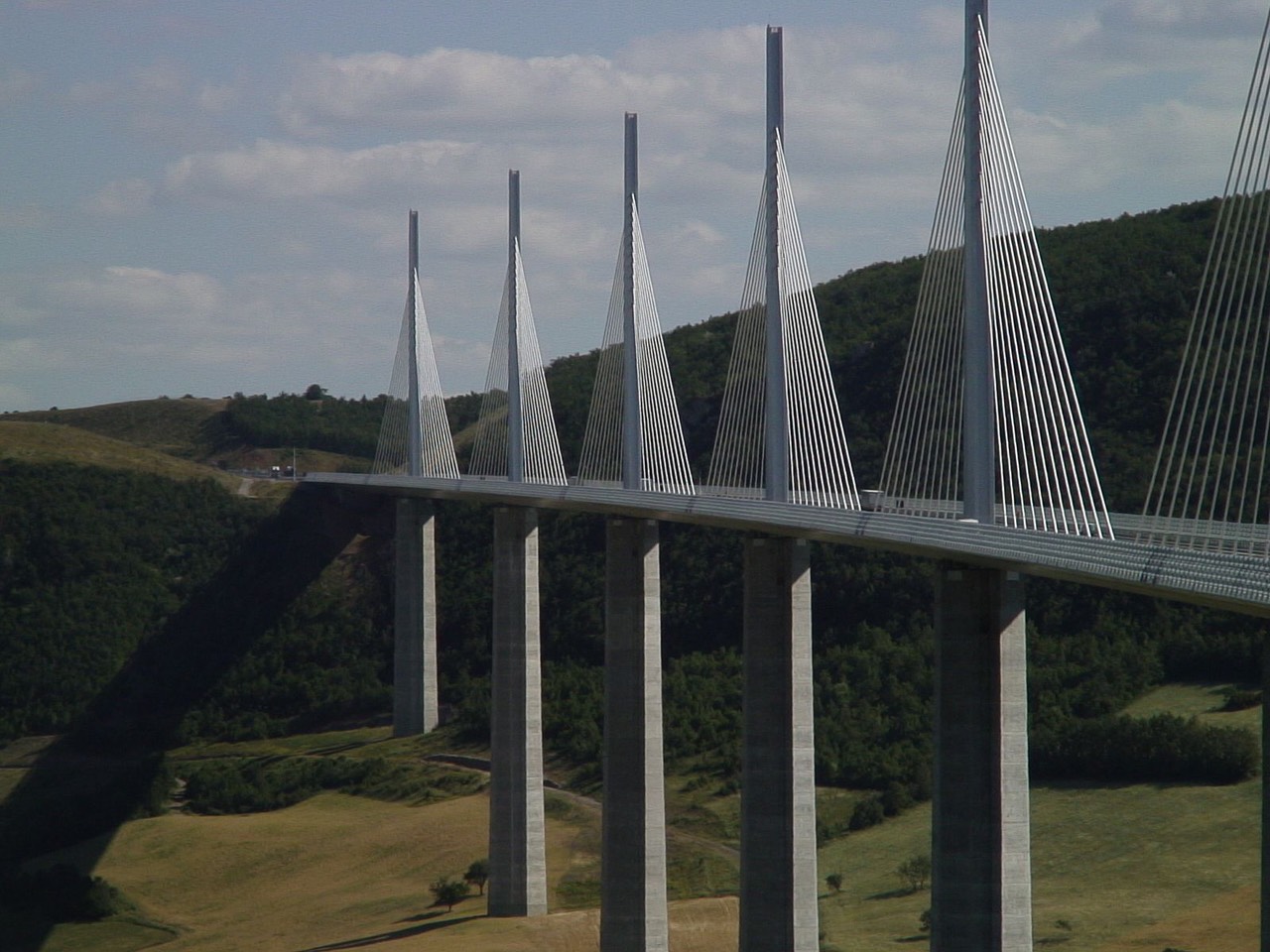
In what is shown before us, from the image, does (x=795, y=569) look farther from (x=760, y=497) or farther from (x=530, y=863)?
(x=530, y=863)

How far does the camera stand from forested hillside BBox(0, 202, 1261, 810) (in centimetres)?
4712

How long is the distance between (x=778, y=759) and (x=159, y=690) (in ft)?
137

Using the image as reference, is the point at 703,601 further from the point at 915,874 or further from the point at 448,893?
the point at 915,874

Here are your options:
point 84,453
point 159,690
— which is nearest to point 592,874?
point 159,690

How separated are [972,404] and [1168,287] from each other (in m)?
38.7

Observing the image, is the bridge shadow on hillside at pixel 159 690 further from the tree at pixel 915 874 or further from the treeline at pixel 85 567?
the tree at pixel 915 874

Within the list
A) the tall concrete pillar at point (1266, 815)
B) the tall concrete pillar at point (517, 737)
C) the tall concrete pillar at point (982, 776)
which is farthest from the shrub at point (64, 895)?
the tall concrete pillar at point (1266, 815)

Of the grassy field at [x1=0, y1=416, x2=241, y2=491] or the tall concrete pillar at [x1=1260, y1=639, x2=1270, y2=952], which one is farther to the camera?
the grassy field at [x1=0, y1=416, x2=241, y2=491]

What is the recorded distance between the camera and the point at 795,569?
101ft

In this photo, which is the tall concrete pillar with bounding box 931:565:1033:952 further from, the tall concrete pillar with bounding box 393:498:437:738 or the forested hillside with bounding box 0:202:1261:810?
the tall concrete pillar with bounding box 393:498:437:738

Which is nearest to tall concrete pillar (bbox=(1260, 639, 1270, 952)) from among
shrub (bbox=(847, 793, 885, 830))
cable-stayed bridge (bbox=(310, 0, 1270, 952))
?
cable-stayed bridge (bbox=(310, 0, 1270, 952))

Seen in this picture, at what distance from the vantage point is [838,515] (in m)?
26.8

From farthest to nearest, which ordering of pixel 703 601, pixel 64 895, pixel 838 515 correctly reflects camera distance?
pixel 703 601, pixel 64 895, pixel 838 515

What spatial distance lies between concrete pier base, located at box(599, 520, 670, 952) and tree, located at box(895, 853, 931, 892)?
16.2ft
